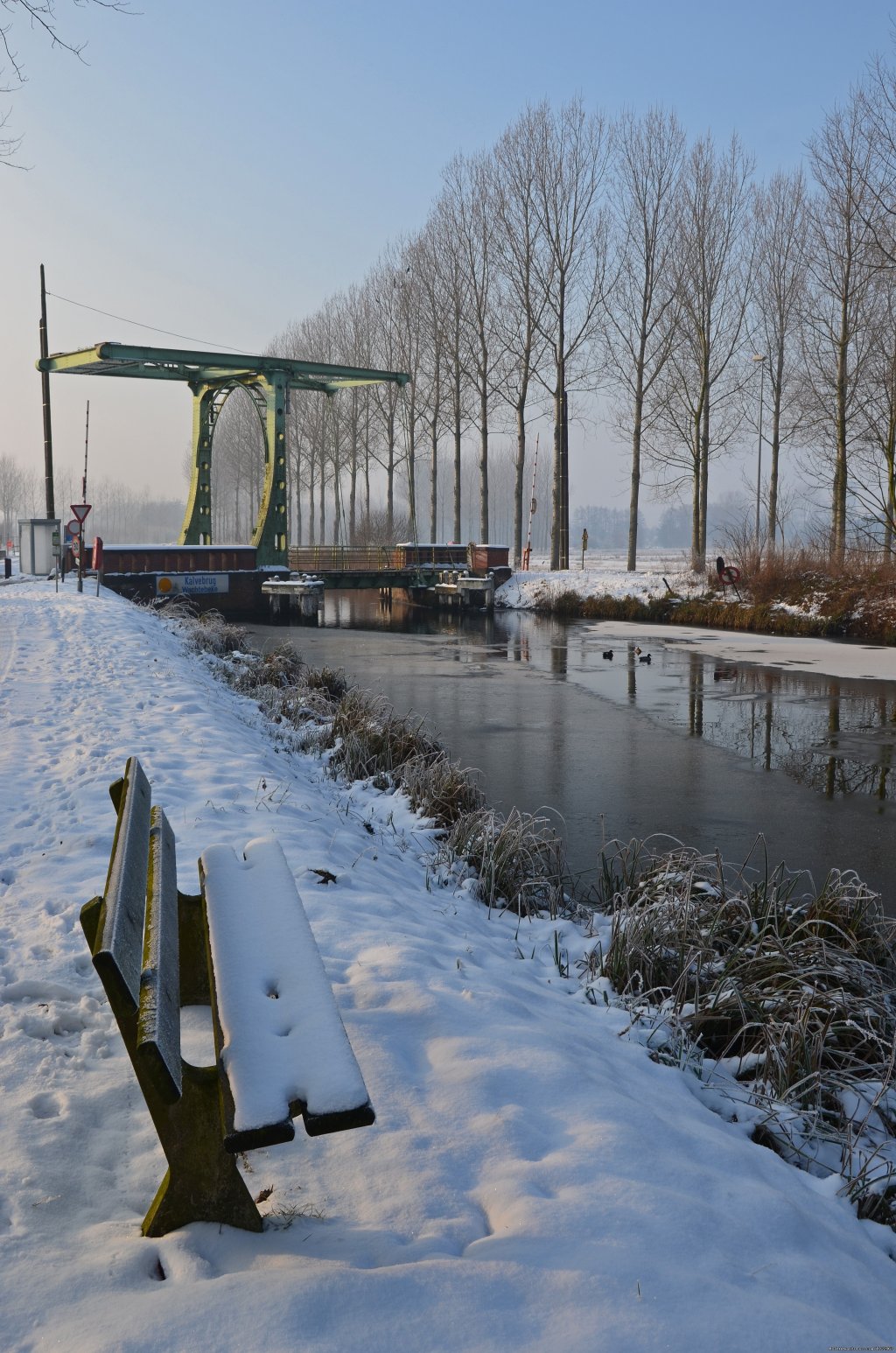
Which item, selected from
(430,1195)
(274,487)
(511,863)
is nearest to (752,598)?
(274,487)

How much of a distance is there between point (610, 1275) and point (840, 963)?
274 centimetres

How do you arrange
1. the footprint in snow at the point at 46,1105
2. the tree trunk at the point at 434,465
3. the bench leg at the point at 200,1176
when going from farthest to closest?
the tree trunk at the point at 434,465 < the footprint in snow at the point at 46,1105 < the bench leg at the point at 200,1176

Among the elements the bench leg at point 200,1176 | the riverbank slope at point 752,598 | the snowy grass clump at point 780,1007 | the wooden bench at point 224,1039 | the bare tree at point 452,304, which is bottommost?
the snowy grass clump at point 780,1007

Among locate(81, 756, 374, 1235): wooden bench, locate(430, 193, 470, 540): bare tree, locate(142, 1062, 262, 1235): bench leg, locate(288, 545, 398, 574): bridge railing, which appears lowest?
locate(142, 1062, 262, 1235): bench leg

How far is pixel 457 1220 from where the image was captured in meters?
2.22

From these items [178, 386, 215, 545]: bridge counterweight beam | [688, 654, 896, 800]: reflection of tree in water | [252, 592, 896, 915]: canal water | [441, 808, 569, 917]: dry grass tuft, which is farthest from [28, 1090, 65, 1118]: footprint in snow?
[178, 386, 215, 545]: bridge counterweight beam

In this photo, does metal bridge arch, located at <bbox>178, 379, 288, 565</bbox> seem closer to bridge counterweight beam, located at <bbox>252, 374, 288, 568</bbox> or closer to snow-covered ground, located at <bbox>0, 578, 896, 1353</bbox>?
bridge counterweight beam, located at <bbox>252, 374, 288, 568</bbox>

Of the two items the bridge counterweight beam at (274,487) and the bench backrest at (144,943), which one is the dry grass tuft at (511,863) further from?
the bridge counterweight beam at (274,487)

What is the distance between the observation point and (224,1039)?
2.09m

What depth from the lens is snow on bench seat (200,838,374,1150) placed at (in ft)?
6.12

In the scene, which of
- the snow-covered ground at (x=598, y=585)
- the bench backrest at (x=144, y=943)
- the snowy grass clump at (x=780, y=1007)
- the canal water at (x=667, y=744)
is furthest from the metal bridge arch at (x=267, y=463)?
the bench backrest at (x=144, y=943)

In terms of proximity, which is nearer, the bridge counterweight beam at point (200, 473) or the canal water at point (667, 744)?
the canal water at point (667, 744)

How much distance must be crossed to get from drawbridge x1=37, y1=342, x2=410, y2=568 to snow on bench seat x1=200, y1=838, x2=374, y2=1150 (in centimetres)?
2671

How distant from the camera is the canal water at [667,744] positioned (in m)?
7.39
